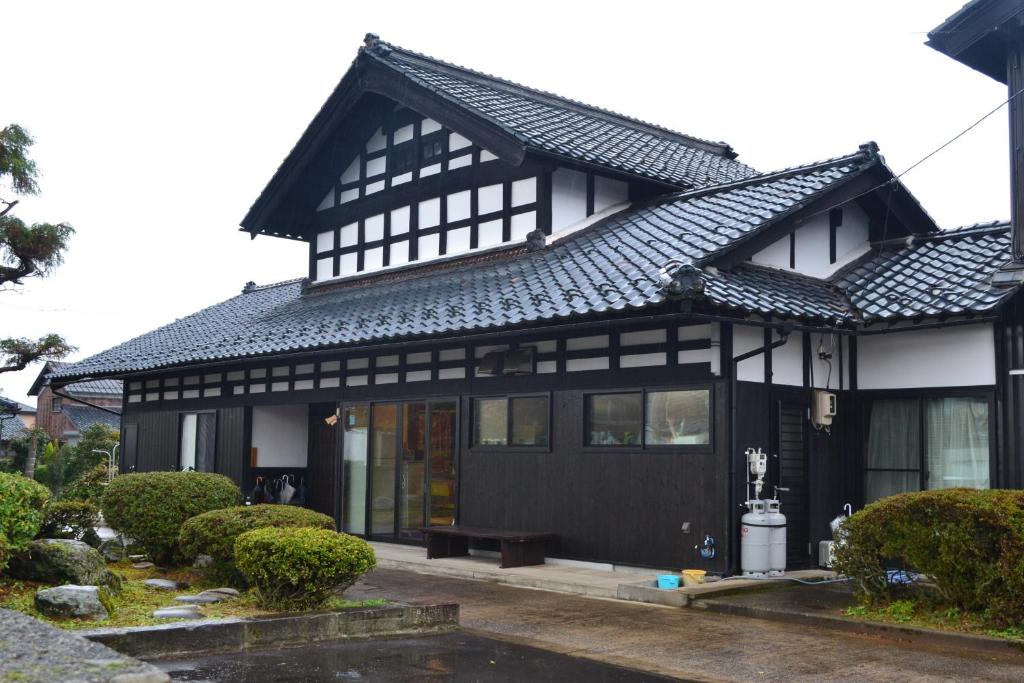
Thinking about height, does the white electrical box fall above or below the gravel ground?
above

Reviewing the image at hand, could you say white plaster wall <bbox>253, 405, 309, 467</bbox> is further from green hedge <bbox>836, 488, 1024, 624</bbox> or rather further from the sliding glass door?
green hedge <bbox>836, 488, 1024, 624</bbox>

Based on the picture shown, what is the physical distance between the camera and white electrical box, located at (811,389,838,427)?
12.6 metres

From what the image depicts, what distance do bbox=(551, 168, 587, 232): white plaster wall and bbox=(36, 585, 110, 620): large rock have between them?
9.43 m

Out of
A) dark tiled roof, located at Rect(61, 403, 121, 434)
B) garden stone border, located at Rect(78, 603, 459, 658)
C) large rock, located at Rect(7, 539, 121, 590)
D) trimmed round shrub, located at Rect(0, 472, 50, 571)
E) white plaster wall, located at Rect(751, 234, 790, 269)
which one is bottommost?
garden stone border, located at Rect(78, 603, 459, 658)

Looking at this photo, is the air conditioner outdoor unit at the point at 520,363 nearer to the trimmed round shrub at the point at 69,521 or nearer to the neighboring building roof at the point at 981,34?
the trimmed round shrub at the point at 69,521

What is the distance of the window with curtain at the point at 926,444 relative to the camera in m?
12.2

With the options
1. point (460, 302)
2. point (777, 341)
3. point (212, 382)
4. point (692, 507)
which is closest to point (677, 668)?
point (692, 507)

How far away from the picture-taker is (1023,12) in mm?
11055

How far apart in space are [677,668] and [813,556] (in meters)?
5.59

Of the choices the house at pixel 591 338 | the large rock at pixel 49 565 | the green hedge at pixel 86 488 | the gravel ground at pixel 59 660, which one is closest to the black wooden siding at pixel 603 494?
the house at pixel 591 338

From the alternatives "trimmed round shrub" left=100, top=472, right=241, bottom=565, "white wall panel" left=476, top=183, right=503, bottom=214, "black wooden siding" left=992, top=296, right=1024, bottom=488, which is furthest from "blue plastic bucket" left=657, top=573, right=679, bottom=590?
"white wall panel" left=476, top=183, right=503, bottom=214

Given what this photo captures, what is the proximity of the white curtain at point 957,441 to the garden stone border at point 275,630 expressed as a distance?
659cm

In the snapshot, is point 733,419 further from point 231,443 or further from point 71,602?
point 231,443

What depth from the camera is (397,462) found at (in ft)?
52.3
